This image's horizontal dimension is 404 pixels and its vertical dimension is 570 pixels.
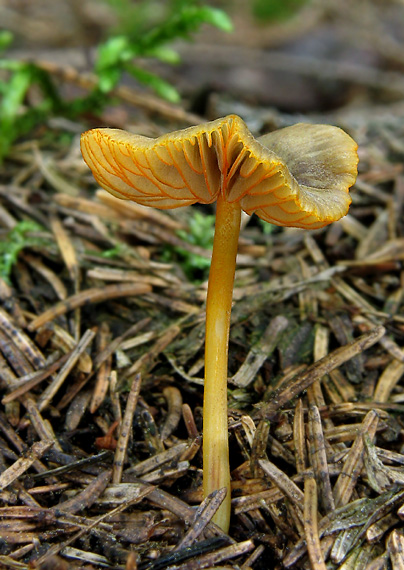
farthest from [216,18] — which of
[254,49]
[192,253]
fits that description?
[254,49]

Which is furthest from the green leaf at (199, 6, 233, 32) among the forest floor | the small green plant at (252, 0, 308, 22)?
the small green plant at (252, 0, 308, 22)

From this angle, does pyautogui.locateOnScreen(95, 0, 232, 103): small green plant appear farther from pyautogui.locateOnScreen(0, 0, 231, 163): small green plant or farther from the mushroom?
the mushroom

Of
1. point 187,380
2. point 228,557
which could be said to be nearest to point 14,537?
point 228,557

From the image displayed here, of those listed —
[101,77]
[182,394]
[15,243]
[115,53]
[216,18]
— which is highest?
[216,18]

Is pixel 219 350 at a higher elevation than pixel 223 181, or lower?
lower

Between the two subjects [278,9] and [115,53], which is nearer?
[115,53]

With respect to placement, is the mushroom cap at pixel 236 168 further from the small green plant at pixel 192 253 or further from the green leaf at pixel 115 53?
the green leaf at pixel 115 53

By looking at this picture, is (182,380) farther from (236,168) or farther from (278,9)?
(278,9)

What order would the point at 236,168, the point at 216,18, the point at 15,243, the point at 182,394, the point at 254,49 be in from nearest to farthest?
1. the point at 236,168
2. the point at 182,394
3. the point at 15,243
4. the point at 216,18
5. the point at 254,49
